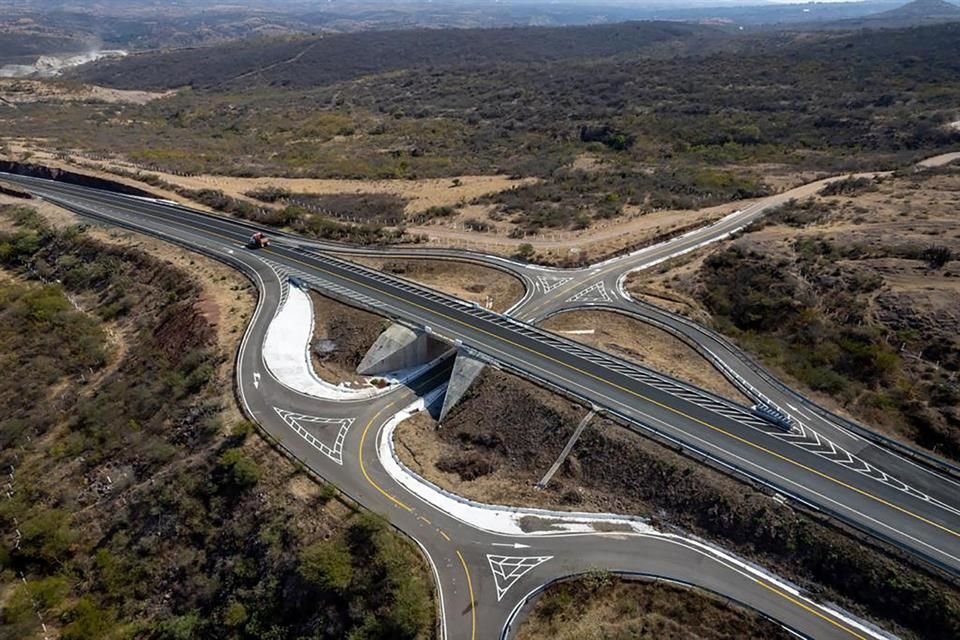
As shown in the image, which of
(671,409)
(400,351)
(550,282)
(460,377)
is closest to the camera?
(671,409)

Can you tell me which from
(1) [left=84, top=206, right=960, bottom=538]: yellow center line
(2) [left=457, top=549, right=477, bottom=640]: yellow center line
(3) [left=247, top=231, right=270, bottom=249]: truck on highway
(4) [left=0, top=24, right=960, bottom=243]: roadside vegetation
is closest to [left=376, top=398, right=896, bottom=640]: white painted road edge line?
(1) [left=84, top=206, right=960, bottom=538]: yellow center line

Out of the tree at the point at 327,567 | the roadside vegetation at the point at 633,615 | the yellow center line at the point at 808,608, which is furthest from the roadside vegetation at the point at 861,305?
the tree at the point at 327,567

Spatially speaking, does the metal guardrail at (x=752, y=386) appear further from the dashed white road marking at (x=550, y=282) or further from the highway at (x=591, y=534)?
the dashed white road marking at (x=550, y=282)

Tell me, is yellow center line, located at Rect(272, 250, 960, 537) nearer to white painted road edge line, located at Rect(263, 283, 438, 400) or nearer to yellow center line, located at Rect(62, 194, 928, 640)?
yellow center line, located at Rect(62, 194, 928, 640)

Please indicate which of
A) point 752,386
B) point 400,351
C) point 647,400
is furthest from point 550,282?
point 752,386

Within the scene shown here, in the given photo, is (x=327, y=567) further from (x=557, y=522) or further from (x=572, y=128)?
(x=572, y=128)

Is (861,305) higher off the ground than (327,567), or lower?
higher

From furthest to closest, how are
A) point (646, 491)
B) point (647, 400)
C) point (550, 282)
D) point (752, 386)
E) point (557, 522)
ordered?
point (550, 282)
point (752, 386)
point (647, 400)
point (646, 491)
point (557, 522)
